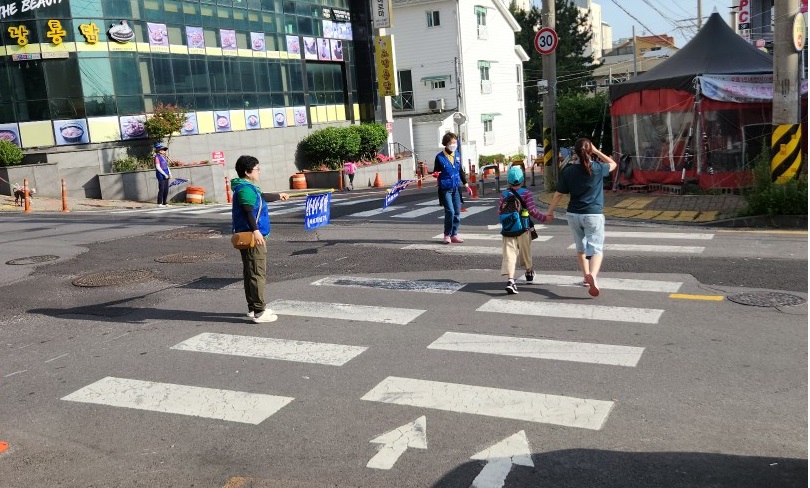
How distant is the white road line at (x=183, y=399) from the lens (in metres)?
5.75

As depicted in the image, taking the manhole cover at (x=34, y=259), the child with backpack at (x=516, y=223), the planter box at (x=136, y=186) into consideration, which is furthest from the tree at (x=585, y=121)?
the manhole cover at (x=34, y=259)

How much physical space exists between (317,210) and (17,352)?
4.41m

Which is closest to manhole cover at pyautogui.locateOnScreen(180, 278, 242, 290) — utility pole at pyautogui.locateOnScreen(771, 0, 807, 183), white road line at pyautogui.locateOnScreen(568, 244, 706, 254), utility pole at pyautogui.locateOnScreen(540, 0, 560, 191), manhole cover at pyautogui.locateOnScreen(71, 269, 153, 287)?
manhole cover at pyautogui.locateOnScreen(71, 269, 153, 287)

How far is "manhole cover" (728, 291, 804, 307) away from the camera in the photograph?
8.07m

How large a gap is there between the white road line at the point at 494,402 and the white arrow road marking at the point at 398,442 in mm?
359

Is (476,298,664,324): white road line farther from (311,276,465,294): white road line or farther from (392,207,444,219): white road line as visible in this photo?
(392,207,444,219): white road line

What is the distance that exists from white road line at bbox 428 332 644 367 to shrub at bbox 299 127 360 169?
29169 mm

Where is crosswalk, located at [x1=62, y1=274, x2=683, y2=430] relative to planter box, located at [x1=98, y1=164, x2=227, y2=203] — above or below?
below

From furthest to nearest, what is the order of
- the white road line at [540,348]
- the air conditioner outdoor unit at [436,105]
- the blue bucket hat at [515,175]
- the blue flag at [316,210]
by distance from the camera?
the air conditioner outdoor unit at [436,105], the blue flag at [316,210], the blue bucket hat at [515,175], the white road line at [540,348]


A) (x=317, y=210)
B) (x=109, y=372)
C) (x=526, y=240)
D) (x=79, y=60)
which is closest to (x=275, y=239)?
(x=317, y=210)

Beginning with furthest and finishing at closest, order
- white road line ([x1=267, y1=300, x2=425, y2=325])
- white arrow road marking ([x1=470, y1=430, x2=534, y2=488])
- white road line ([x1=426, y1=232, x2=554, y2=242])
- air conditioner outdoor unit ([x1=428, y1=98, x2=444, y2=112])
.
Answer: air conditioner outdoor unit ([x1=428, y1=98, x2=444, y2=112]) → white road line ([x1=426, y1=232, x2=554, y2=242]) → white road line ([x1=267, y1=300, x2=425, y2=325]) → white arrow road marking ([x1=470, y1=430, x2=534, y2=488])

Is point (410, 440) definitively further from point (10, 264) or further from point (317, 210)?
point (10, 264)

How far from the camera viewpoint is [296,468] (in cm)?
482

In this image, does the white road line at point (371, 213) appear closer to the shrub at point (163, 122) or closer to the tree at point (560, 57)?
the shrub at point (163, 122)
